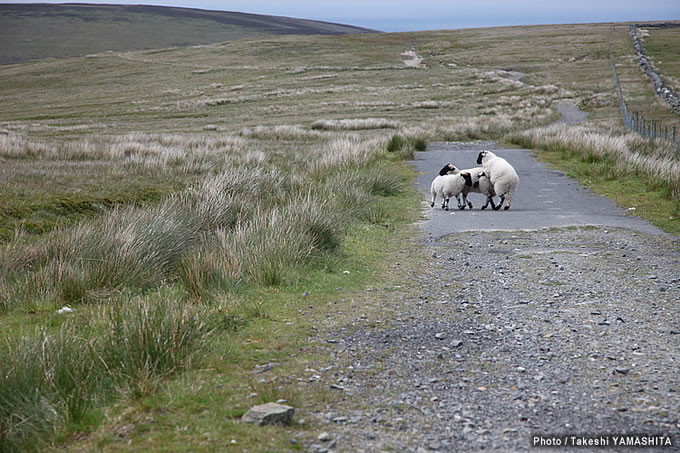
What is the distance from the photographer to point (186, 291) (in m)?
7.09

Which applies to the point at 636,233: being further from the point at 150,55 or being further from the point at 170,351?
the point at 150,55

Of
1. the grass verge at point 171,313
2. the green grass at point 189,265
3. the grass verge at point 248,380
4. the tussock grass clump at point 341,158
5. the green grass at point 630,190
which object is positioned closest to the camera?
the grass verge at point 248,380

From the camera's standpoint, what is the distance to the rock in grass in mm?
4152

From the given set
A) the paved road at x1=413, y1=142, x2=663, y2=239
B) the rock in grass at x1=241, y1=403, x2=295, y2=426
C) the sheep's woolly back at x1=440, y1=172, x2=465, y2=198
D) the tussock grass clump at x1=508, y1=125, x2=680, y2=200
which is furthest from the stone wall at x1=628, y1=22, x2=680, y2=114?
the rock in grass at x1=241, y1=403, x2=295, y2=426

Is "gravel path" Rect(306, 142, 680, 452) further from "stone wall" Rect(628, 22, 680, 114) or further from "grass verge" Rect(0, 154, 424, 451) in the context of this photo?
"stone wall" Rect(628, 22, 680, 114)

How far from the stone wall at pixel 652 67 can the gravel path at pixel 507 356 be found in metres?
36.2

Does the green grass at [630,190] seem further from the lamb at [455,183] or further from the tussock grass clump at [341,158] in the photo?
the tussock grass clump at [341,158]

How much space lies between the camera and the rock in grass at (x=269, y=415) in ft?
13.6

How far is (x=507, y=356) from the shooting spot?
5391mm

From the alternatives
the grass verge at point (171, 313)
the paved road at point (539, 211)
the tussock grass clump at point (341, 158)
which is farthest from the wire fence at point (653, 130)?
the grass verge at point (171, 313)

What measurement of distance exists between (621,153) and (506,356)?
53.3 feet

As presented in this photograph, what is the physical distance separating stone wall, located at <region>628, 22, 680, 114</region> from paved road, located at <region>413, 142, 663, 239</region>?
26.4 meters

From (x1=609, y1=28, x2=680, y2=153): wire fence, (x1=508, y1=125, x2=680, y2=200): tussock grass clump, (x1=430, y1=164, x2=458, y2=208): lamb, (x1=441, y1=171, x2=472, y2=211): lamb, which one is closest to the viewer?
(x1=441, y1=171, x2=472, y2=211): lamb

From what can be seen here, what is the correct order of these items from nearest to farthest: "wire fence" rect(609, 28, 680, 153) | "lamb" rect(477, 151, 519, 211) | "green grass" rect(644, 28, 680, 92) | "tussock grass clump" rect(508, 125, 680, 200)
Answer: "lamb" rect(477, 151, 519, 211) → "tussock grass clump" rect(508, 125, 680, 200) → "wire fence" rect(609, 28, 680, 153) → "green grass" rect(644, 28, 680, 92)
